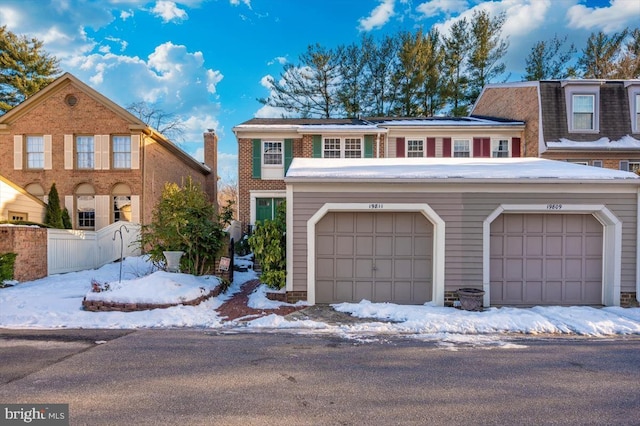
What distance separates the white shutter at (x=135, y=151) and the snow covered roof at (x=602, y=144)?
729 inches

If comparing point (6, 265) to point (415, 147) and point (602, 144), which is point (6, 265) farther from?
point (602, 144)

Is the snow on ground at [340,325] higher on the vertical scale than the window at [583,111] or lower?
lower

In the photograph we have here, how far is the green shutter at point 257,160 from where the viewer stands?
57.7 ft

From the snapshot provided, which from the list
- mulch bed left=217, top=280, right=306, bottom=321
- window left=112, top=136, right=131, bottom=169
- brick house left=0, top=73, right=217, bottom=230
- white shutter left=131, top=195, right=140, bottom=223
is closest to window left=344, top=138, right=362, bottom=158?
brick house left=0, top=73, right=217, bottom=230

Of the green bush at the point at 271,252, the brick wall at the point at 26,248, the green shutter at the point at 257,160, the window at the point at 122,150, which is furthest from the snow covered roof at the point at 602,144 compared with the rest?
the brick wall at the point at 26,248

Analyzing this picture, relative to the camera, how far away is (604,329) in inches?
281

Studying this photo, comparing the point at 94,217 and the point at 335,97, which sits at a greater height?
the point at 335,97

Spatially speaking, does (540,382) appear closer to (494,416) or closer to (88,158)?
(494,416)

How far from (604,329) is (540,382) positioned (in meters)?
3.67

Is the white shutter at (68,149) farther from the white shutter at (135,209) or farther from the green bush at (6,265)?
the green bush at (6,265)

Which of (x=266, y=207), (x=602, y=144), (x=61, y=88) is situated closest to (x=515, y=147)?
(x=602, y=144)

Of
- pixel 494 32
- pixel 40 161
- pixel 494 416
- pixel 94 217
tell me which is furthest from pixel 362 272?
pixel 494 32

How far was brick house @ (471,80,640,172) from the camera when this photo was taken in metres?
→ 16.3

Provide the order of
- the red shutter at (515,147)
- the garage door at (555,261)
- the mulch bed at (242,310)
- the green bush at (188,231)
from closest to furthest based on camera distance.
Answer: the mulch bed at (242,310)
the garage door at (555,261)
the green bush at (188,231)
the red shutter at (515,147)
